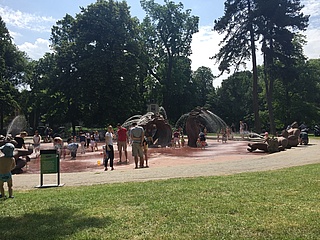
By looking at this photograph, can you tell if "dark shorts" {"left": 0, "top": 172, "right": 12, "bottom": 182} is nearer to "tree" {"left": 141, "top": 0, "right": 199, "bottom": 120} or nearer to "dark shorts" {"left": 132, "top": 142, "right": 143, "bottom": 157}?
"dark shorts" {"left": 132, "top": 142, "right": 143, "bottom": 157}

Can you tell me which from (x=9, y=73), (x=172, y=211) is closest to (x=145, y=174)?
(x=172, y=211)

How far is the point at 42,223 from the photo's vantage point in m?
6.20

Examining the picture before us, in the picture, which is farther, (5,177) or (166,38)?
(166,38)

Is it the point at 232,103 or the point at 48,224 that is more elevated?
the point at 232,103

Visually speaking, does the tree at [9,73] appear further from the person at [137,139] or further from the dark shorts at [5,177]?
the dark shorts at [5,177]

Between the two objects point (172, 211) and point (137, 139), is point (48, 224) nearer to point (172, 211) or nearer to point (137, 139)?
point (172, 211)

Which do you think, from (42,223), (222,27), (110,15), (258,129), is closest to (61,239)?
(42,223)

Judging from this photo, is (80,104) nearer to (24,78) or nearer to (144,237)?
(24,78)

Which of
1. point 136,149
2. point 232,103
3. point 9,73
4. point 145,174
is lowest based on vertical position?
point 145,174

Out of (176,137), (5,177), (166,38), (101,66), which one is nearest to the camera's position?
(5,177)

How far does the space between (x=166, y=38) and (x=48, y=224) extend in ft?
192

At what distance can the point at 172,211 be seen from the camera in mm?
6738

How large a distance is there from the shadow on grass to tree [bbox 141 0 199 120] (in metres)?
54.6

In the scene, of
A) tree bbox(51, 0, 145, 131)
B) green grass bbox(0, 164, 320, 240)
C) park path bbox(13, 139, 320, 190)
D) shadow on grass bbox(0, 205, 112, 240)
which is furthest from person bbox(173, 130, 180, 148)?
shadow on grass bbox(0, 205, 112, 240)
